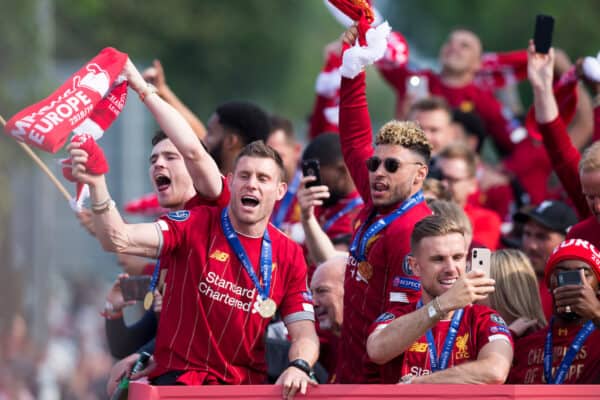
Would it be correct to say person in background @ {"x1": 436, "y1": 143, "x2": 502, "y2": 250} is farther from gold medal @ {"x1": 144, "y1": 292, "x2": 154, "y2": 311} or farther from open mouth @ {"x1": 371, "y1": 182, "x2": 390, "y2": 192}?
gold medal @ {"x1": 144, "y1": 292, "x2": 154, "y2": 311}

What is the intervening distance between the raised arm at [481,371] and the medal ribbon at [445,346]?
0.14 meters

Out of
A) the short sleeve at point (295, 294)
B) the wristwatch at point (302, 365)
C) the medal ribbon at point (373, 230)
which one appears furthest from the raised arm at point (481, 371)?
the medal ribbon at point (373, 230)

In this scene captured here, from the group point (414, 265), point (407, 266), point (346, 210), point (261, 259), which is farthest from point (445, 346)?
point (346, 210)

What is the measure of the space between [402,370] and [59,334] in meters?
18.3

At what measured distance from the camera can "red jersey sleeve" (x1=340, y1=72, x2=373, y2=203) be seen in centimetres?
1020

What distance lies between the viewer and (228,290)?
884 cm

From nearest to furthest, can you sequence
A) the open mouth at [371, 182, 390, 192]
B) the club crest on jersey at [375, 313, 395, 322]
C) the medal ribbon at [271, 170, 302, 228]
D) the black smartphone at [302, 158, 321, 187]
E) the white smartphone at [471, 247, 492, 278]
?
the white smartphone at [471, 247, 492, 278], the club crest on jersey at [375, 313, 395, 322], the open mouth at [371, 182, 390, 192], the black smartphone at [302, 158, 321, 187], the medal ribbon at [271, 170, 302, 228]

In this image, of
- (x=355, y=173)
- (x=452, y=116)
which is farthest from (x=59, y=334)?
(x=355, y=173)

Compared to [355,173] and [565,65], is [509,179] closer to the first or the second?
[565,65]

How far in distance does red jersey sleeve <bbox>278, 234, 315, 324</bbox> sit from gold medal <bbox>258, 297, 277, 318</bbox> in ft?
0.36

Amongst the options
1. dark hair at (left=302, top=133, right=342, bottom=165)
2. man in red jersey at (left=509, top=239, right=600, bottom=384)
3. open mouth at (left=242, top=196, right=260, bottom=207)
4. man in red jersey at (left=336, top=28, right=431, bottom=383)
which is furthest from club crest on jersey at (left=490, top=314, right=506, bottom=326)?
dark hair at (left=302, top=133, right=342, bottom=165)

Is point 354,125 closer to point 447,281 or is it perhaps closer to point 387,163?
point 387,163

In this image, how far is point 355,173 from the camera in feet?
33.2

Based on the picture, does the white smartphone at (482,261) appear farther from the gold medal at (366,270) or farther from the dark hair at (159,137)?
the dark hair at (159,137)
